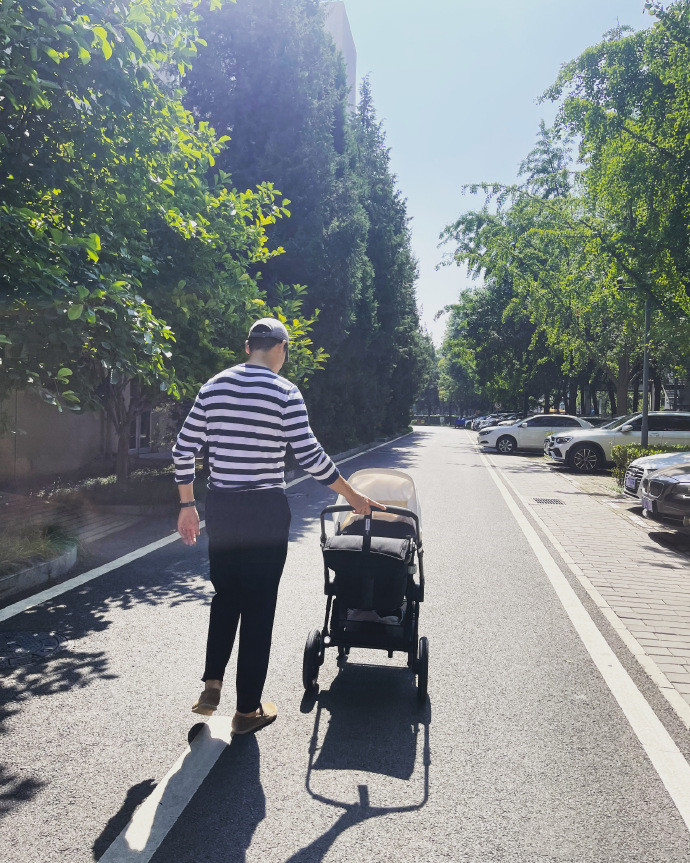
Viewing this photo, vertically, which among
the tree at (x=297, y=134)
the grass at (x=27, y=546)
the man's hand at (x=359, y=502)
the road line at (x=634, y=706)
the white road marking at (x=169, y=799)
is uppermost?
the tree at (x=297, y=134)

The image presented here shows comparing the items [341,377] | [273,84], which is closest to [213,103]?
[273,84]

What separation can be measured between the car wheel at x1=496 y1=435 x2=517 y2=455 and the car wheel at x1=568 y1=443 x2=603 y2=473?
8983 mm

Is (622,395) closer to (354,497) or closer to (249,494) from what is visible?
(354,497)

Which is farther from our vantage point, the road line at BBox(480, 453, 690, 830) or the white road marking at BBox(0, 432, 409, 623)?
the white road marking at BBox(0, 432, 409, 623)

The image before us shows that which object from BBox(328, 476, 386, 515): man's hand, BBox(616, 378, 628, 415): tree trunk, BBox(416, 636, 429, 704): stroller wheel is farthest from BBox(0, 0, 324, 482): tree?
BBox(616, 378, 628, 415): tree trunk

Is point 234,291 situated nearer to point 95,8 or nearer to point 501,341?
point 95,8

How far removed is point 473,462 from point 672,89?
523 inches

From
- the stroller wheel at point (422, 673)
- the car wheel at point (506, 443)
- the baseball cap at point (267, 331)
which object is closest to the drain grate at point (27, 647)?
the stroller wheel at point (422, 673)

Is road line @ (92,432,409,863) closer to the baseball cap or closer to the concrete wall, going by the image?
the baseball cap

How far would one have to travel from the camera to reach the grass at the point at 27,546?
23.0 ft

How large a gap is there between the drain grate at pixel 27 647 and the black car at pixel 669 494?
7802 mm

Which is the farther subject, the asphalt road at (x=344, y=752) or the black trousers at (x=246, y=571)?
the black trousers at (x=246, y=571)

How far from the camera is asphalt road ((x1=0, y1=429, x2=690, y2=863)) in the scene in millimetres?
2959

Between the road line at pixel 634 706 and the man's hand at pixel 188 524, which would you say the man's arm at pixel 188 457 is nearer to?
the man's hand at pixel 188 524
